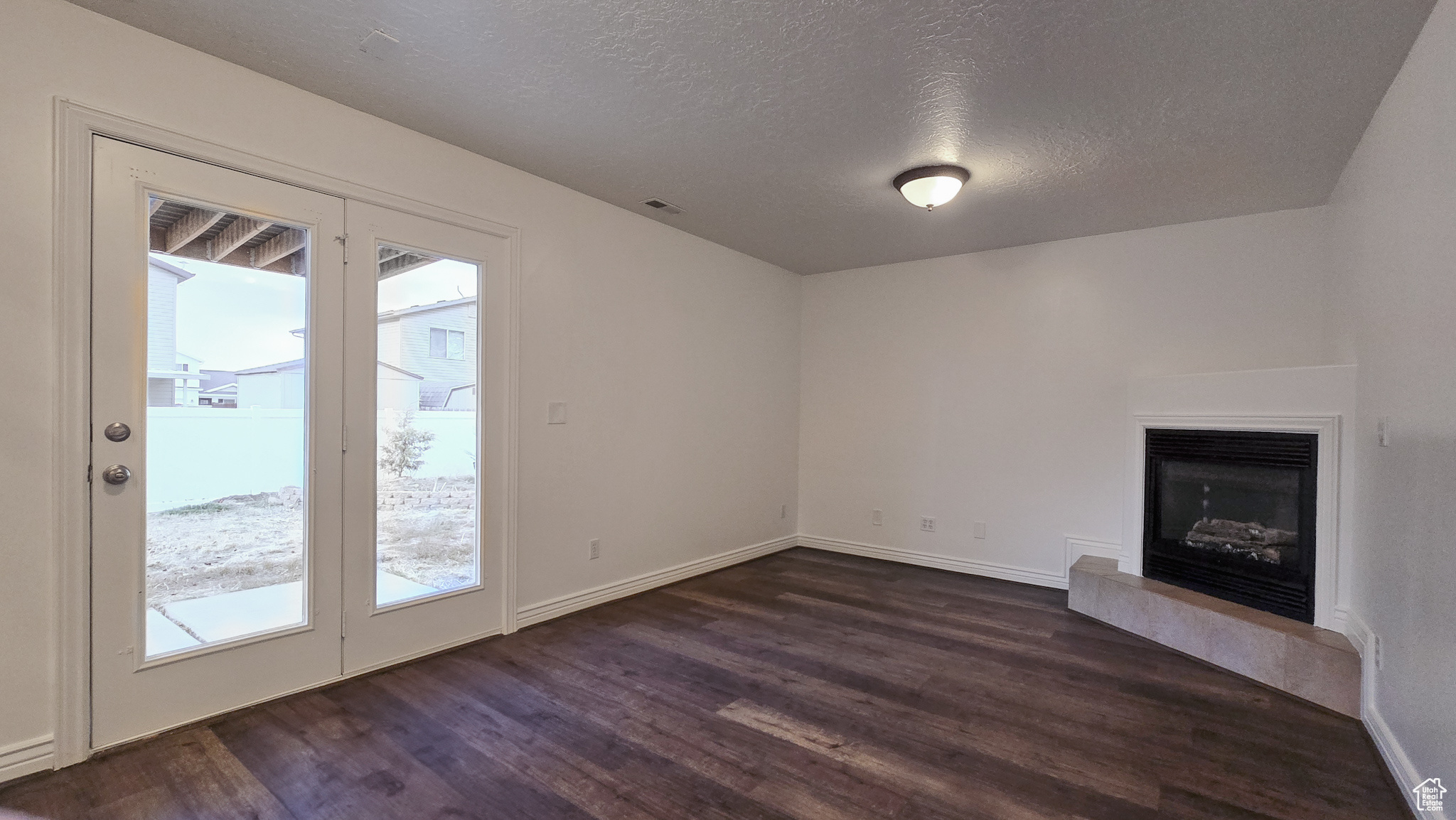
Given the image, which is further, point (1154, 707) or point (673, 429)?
point (673, 429)

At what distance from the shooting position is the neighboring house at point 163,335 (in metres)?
2.33

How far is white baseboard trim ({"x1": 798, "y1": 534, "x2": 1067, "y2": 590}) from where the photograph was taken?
15.2 ft

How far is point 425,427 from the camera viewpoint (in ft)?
10.3

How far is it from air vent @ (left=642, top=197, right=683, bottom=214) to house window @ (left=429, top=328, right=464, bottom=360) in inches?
56.6

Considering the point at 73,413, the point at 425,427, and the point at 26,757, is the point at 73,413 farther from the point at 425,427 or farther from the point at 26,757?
the point at 425,427

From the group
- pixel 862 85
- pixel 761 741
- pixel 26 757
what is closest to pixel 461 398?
pixel 26 757

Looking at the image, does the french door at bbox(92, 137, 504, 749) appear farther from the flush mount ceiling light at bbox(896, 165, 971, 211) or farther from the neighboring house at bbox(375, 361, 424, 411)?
the flush mount ceiling light at bbox(896, 165, 971, 211)

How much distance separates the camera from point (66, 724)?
2.14 m

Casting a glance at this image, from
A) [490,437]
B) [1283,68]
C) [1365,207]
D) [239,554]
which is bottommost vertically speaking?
[239,554]

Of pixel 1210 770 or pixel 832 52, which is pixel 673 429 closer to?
pixel 832 52

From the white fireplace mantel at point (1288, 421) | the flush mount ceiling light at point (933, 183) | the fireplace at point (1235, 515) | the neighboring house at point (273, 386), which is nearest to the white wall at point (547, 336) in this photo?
the neighboring house at point (273, 386)

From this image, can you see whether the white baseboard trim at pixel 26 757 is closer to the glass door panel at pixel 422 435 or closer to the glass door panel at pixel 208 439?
the glass door panel at pixel 208 439

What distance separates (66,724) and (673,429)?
3174mm

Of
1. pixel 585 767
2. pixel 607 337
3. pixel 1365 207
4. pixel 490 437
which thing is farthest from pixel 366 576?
pixel 1365 207
